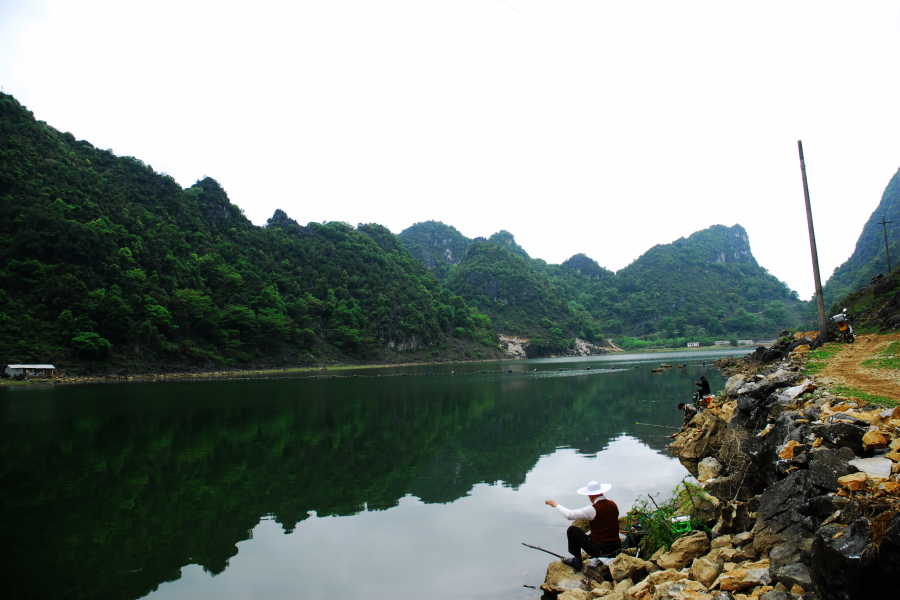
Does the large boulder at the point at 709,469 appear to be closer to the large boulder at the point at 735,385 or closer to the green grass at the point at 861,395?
the green grass at the point at 861,395

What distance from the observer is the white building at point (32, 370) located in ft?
158

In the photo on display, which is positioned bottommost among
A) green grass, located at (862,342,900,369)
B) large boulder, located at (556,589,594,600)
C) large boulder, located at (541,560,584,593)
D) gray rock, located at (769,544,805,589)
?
large boulder, located at (541,560,584,593)

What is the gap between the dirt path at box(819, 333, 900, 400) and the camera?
11.2 meters

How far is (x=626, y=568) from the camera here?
263 inches

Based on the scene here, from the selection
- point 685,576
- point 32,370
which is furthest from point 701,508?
point 32,370

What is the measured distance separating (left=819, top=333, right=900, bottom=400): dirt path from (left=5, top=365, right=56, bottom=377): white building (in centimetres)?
6232

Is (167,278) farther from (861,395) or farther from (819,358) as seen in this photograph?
(861,395)

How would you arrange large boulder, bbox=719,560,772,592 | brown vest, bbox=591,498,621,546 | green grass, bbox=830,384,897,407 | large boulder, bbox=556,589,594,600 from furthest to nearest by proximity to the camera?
green grass, bbox=830,384,897,407
brown vest, bbox=591,498,621,546
large boulder, bbox=556,589,594,600
large boulder, bbox=719,560,772,592

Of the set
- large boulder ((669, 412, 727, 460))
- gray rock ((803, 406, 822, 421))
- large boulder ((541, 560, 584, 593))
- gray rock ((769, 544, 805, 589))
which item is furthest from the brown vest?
large boulder ((669, 412, 727, 460))

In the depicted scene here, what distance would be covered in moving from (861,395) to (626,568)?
7.30 meters

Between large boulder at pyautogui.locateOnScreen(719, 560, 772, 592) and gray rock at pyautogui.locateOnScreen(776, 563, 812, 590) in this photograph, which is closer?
gray rock at pyautogui.locateOnScreen(776, 563, 812, 590)

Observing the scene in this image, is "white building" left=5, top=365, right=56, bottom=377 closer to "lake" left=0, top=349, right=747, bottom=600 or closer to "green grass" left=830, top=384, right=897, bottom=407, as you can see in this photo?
"lake" left=0, top=349, right=747, bottom=600

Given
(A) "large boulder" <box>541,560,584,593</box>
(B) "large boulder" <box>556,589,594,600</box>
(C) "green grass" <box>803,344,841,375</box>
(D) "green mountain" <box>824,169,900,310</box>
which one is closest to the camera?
(B) "large boulder" <box>556,589,594,600</box>

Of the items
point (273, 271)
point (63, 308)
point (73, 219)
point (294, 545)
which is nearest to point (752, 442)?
point (294, 545)
